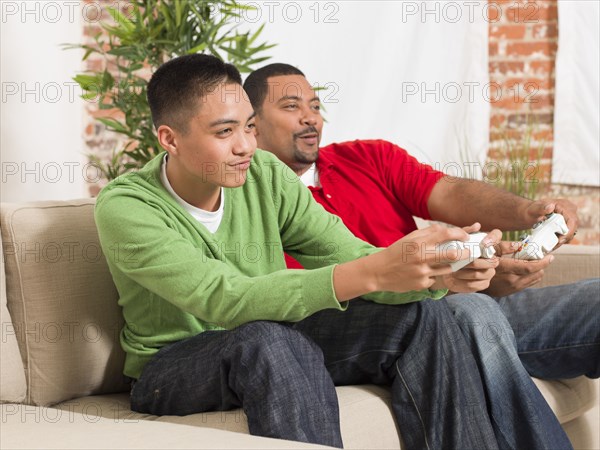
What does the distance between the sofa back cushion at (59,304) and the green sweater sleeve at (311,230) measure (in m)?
0.40

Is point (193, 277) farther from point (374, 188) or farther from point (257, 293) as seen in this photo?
point (374, 188)

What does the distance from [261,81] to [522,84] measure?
168 cm

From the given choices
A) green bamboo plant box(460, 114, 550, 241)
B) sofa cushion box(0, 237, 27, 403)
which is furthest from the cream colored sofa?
green bamboo plant box(460, 114, 550, 241)

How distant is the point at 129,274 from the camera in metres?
1.76

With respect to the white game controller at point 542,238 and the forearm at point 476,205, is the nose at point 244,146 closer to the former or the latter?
the white game controller at point 542,238

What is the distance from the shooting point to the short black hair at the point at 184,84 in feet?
6.31

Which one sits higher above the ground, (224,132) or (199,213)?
(224,132)

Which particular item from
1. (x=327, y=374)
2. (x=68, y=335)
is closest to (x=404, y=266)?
(x=327, y=374)

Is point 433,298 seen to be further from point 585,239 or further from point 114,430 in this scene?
point 585,239

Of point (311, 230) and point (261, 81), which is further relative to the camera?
point (261, 81)

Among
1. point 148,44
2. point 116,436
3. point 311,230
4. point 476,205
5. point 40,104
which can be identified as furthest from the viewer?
point 40,104

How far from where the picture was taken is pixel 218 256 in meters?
1.88

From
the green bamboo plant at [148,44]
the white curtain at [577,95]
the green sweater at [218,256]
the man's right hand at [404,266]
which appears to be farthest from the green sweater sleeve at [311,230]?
the white curtain at [577,95]

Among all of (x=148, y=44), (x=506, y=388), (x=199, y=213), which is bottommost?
(x=506, y=388)
